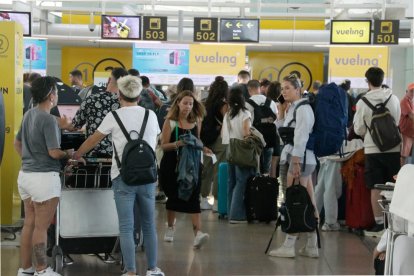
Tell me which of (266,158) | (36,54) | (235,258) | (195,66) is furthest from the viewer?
(36,54)

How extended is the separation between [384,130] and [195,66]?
40.0 ft

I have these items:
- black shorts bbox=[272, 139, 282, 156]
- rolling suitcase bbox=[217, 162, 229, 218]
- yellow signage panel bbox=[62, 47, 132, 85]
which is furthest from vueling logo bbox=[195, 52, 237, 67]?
rolling suitcase bbox=[217, 162, 229, 218]

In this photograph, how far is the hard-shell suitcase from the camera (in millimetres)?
8250

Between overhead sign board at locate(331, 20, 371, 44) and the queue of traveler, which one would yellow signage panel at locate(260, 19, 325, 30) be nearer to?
overhead sign board at locate(331, 20, 371, 44)

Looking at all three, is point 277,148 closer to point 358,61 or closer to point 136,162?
point 136,162

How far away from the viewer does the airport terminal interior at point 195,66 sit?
6.51 m

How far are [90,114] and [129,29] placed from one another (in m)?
11.2

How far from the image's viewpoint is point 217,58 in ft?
63.8

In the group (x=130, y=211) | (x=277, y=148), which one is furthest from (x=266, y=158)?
(x=130, y=211)

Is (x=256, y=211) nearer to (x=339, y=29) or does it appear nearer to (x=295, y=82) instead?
(x=295, y=82)

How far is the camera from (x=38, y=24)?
20141 millimetres

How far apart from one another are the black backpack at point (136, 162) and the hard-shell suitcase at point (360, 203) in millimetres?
3342

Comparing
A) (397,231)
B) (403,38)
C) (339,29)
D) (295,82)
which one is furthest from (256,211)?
(403,38)

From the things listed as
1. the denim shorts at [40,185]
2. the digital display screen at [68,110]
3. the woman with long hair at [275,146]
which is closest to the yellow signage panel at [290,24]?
the woman with long hair at [275,146]
